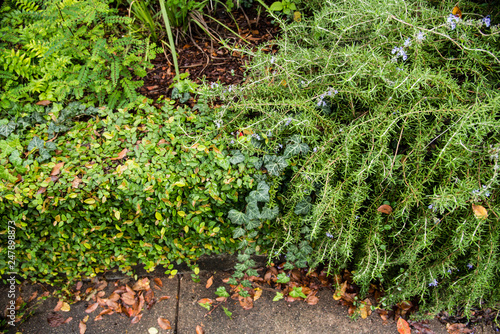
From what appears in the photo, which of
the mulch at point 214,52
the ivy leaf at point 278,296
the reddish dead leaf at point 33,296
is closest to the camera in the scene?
the ivy leaf at point 278,296

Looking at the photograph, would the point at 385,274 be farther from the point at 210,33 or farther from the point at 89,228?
A: the point at 210,33

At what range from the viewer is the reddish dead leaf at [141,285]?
2.52 meters

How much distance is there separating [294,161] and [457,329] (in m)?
1.80

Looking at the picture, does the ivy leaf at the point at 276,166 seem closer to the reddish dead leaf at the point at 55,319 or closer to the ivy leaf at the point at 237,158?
the ivy leaf at the point at 237,158

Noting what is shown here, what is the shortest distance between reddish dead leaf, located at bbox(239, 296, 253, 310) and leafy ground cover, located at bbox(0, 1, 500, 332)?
126 mm

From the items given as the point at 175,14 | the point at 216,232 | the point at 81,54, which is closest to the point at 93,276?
the point at 216,232

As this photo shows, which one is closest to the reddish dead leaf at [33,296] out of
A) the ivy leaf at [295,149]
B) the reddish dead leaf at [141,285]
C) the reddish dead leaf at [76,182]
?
the reddish dead leaf at [141,285]

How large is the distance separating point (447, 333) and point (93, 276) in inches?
111

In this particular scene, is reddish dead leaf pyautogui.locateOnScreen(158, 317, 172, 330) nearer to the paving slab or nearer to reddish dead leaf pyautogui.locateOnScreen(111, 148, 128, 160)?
the paving slab

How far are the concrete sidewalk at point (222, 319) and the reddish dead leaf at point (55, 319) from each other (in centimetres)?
2

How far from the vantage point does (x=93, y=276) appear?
255 cm

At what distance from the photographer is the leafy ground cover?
1.78 metres

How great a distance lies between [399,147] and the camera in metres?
2.03

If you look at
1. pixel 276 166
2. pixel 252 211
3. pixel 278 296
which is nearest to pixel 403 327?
pixel 278 296
